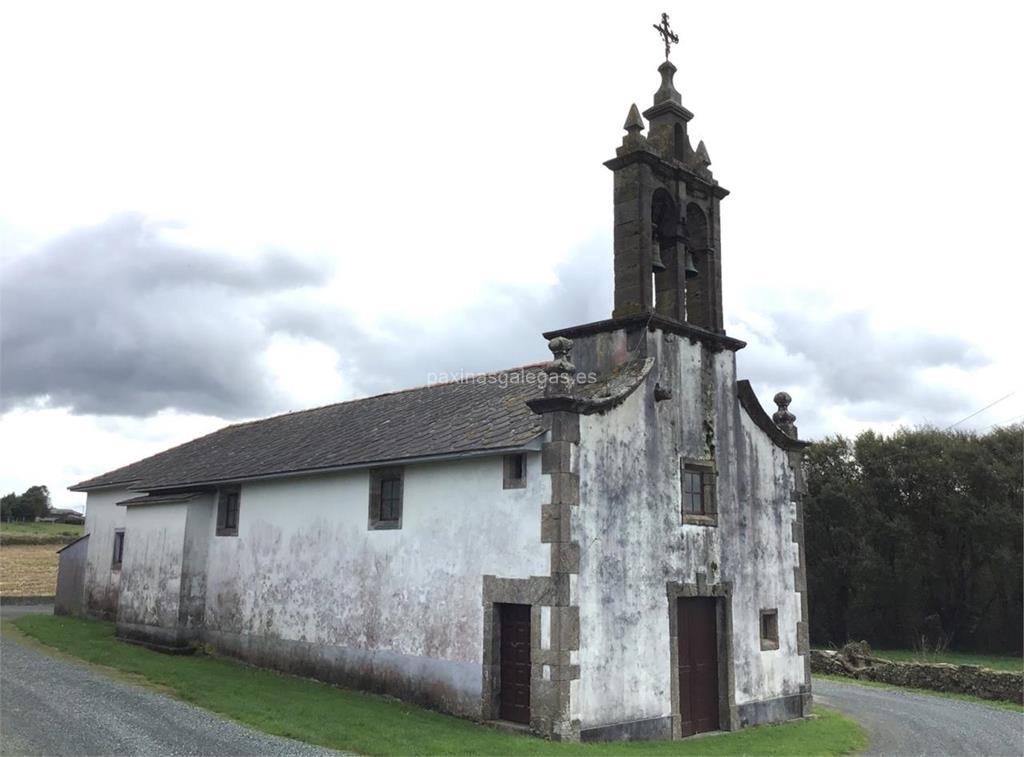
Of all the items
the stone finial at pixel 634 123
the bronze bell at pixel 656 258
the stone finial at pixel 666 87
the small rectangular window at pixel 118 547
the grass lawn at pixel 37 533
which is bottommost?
the small rectangular window at pixel 118 547

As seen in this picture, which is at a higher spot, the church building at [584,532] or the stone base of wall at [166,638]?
the church building at [584,532]

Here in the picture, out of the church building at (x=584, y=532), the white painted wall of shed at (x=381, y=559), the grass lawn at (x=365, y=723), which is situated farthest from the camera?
the white painted wall of shed at (x=381, y=559)

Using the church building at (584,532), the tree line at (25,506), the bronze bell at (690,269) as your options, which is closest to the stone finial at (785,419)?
the church building at (584,532)

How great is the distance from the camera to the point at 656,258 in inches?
639

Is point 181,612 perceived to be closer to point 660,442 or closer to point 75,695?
point 75,695

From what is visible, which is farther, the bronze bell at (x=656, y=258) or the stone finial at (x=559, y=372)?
the bronze bell at (x=656, y=258)

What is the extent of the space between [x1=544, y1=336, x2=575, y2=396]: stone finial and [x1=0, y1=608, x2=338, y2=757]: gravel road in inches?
245

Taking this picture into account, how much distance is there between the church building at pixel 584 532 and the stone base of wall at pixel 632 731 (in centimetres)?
3

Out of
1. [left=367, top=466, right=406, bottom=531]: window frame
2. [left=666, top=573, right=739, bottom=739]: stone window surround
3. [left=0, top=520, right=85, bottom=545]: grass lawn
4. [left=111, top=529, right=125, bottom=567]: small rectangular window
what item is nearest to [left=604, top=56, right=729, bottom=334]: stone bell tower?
[left=666, top=573, right=739, bottom=739]: stone window surround

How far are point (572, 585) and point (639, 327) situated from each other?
487 cm

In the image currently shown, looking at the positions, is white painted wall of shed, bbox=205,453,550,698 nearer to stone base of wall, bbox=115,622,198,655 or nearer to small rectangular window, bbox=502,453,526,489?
small rectangular window, bbox=502,453,526,489

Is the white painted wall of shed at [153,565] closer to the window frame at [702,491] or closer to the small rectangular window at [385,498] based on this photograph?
the small rectangular window at [385,498]

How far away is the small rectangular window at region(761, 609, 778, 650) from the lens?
1667cm

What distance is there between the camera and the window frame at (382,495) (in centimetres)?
1619
